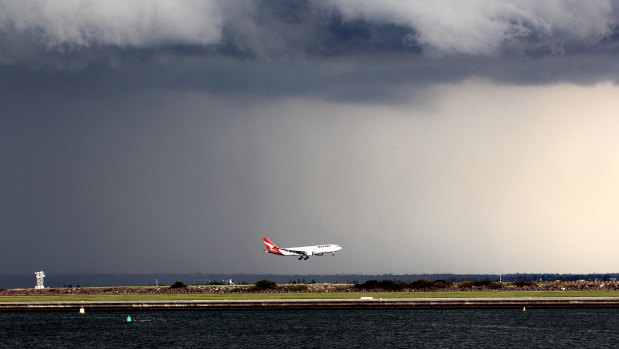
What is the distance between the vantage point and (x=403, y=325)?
9144 centimetres

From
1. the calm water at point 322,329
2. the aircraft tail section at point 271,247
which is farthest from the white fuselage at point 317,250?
the calm water at point 322,329

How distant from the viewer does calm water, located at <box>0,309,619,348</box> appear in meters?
77.2

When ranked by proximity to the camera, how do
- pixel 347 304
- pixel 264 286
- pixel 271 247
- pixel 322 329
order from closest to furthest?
1. pixel 322 329
2. pixel 347 304
3. pixel 264 286
4. pixel 271 247

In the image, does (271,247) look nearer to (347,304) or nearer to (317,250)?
(317,250)

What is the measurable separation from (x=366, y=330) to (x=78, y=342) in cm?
3208

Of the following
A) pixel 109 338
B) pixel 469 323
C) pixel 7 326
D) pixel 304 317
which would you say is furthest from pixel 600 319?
pixel 7 326

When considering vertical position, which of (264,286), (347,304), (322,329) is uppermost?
(264,286)

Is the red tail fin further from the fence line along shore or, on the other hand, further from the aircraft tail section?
the fence line along shore

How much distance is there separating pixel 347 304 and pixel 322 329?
9852 millimetres

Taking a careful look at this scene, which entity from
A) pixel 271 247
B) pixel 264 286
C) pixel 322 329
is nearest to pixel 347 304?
pixel 322 329

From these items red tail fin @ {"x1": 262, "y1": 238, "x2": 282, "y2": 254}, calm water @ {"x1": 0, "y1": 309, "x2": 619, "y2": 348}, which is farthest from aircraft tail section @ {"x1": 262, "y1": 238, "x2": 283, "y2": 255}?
calm water @ {"x1": 0, "y1": 309, "x2": 619, "y2": 348}

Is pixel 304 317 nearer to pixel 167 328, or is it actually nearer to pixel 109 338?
pixel 167 328

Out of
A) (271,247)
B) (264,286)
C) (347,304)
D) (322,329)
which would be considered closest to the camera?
(322,329)

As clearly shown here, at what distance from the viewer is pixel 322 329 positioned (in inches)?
3526
